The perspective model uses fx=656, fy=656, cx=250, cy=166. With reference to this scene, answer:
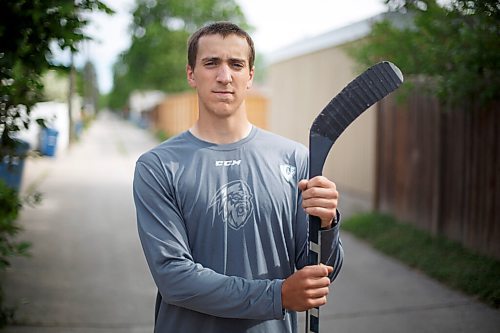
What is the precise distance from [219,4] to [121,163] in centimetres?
2068

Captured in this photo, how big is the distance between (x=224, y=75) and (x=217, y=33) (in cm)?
14

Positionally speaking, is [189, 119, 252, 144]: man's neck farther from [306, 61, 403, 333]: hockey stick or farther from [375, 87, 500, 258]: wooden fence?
[375, 87, 500, 258]: wooden fence

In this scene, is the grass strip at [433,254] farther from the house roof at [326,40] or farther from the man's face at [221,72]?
the man's face at [221,72]

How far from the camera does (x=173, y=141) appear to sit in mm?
2201

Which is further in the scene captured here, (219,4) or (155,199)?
(219,4)

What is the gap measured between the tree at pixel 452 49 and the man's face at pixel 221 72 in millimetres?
3382

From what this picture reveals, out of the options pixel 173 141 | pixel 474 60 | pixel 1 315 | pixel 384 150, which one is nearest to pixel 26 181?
pixel 384 150

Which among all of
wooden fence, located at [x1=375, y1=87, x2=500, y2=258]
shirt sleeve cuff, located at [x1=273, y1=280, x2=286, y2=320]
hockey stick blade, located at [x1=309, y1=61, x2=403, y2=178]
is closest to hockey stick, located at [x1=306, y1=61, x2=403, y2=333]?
hockey stick blade, located at [x1=309, y1=61, x2=403, y2=178]

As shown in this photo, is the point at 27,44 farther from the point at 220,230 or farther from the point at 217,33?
the point at 220,230

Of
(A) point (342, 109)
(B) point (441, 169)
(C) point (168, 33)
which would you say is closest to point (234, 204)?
(A) point (342, 109)

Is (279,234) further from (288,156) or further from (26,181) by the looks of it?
(26,181)

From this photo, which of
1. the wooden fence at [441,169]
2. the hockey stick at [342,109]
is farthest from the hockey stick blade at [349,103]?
the wooden fence at [441,169]

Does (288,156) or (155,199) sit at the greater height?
(288,156)

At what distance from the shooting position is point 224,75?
2.11 m
